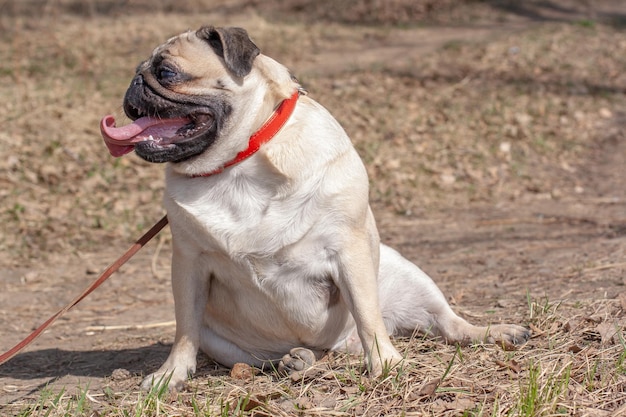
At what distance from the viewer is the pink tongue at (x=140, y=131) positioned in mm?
3805

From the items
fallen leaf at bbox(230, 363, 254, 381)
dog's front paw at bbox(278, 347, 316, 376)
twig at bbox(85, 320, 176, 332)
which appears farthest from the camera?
twig at bbox(85, 320, 176, 332)

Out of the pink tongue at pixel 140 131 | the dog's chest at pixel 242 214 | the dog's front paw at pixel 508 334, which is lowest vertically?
the dog's front paw at pixel 508 334

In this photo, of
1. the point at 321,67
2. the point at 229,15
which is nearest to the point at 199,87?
the point at 321,67

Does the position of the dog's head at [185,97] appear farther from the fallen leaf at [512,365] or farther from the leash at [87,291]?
the fallen leaf at [512,365]

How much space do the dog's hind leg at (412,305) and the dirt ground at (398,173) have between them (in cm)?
39

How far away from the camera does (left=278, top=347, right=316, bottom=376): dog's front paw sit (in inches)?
150

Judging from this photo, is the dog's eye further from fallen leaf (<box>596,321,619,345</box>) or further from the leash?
fallen leaf (<box>596,321,619,345</box>)

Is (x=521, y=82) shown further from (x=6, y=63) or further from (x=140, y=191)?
(x=6, y=63)

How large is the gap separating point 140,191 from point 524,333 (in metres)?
4.84

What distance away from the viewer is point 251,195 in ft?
12.4

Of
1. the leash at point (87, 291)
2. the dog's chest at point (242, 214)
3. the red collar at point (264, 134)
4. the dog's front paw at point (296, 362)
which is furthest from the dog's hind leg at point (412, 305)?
the leash at point (87, 291)

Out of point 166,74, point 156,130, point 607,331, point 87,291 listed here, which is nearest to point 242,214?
point 156,130

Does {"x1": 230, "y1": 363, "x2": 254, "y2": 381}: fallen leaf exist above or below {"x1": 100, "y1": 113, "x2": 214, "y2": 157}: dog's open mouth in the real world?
below

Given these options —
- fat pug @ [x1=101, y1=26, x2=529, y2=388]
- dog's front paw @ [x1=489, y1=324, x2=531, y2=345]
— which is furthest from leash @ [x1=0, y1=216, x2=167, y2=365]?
dog's front paw @ [x1=489, y1=324, x2=531, y2=345]
